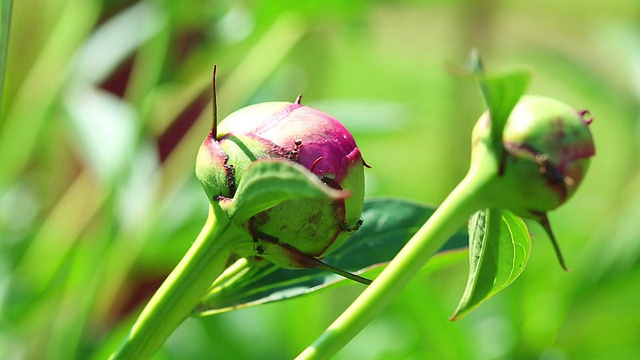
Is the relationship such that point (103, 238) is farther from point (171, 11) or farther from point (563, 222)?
point (563, 222)

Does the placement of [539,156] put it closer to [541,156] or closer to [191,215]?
[541,156]

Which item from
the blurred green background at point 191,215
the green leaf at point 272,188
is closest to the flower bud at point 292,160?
the green leaf at point 272,188

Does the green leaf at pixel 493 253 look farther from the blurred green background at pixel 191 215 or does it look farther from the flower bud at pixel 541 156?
the blurred green background at pixel 191 215

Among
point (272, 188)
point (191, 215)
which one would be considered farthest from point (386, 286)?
point (191, 215)

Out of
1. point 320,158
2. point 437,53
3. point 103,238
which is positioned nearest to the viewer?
point 320,158

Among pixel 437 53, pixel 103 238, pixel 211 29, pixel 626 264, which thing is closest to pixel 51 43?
pixel 211 29

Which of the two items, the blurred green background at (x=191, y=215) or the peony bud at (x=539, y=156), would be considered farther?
the blurred green background at (x=191, y=215)

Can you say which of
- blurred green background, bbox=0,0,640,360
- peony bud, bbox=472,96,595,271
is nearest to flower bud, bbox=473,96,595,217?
peony bud, bbox=472,96,595,271
